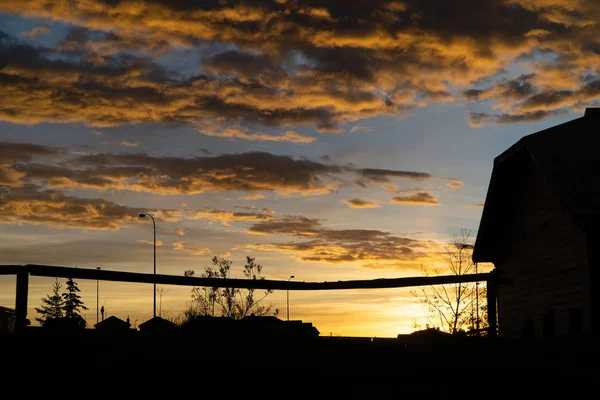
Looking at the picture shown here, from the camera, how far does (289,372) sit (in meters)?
7.32

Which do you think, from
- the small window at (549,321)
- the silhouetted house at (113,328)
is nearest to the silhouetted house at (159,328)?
the silhouetted house at (113,328)

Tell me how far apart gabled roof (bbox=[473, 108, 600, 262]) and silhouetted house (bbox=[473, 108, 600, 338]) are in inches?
1.0

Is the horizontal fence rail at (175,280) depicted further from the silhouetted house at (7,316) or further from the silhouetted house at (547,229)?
the silhouetted house at (547,229)

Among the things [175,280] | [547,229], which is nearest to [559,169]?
[547,229]

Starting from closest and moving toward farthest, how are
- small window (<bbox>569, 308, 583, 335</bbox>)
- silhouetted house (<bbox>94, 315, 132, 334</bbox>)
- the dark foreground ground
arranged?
the dark foreground ground, silhouetted house (<bbox>94, 315, 132, 334</bbox>), small window (<bbox>569, 308, 583, 335</bbox>)

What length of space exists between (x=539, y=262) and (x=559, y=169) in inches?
178

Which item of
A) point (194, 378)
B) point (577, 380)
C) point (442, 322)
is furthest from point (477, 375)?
point (442, 322)

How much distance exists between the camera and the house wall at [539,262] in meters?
19.2

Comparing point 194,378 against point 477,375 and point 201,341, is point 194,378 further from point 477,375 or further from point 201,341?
point 477,375

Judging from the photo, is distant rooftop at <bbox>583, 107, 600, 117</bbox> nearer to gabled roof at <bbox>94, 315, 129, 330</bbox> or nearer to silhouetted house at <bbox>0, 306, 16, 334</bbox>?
gabled roof at <bbox>94, 315, 129, 330</bbox>

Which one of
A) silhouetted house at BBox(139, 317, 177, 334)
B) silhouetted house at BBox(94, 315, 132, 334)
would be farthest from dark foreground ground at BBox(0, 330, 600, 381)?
silhouetted house at BBox(139, 317, 177, 334)

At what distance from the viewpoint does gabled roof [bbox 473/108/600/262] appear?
57.8ft

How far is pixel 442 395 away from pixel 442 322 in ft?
188

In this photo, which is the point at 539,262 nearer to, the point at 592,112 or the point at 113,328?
the point at 592,112
